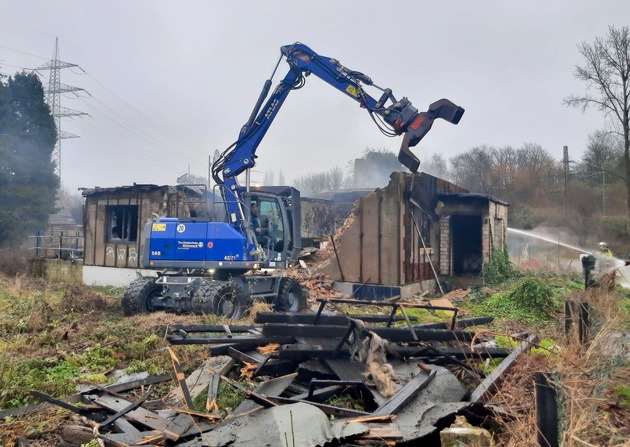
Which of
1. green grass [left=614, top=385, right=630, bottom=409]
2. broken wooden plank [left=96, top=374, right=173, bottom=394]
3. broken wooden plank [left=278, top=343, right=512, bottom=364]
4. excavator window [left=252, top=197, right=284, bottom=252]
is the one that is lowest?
broken wooden plank [left=96, top=374, right=173, bottom=394]

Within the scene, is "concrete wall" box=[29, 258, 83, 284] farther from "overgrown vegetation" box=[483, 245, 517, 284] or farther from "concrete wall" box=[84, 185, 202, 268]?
"overgrown vegetation" box=[483, 245, 517, 284]

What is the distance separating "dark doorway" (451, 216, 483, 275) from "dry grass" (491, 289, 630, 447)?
41.1 ft

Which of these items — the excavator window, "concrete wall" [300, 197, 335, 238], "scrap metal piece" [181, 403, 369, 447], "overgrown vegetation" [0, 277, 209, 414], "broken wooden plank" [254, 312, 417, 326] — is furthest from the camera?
"concrete wall" [300, 197, 335, 238]

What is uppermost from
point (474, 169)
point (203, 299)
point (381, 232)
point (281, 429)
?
point (474, 169)

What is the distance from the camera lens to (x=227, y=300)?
9.91 m

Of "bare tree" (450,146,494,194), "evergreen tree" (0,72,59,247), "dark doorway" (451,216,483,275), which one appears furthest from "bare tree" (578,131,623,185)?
"evergreen tree" (0,72,59,247)

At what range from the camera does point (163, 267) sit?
10.7 meters

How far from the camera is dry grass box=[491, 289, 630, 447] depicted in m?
3.14

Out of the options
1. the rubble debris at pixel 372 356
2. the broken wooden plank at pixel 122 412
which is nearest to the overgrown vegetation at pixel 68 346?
the broken wooden plank at pixel 122 412

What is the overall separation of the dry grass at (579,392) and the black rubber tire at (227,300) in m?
5.89

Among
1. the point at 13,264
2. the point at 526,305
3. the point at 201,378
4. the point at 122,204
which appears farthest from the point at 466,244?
the point at 13,264

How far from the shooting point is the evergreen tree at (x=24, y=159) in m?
25.3

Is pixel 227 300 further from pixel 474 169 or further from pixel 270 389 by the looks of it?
pixel 474 169

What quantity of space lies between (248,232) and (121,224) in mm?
9492
